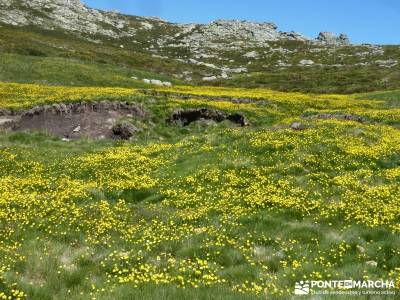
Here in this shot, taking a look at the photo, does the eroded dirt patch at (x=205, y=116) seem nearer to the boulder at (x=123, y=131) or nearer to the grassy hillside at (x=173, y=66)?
the boulder at (x=123, y=131)

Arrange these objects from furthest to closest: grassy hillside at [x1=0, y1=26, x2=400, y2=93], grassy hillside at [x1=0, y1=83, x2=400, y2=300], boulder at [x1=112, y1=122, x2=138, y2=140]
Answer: grassy hillside at [x1=0, y1=26, x2=400, y2=93] < boulder at [x1=112, y1=122, x2=138, y2=140] < grassy hillside at [x1=0, y1=83, x2=400, y2=300]

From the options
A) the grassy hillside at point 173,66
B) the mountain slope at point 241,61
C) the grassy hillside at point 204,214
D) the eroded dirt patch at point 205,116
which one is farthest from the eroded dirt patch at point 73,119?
the mountain slope at point 241,61

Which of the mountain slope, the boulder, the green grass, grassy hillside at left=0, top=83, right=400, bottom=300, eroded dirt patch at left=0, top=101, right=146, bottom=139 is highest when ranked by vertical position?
the mountain slope

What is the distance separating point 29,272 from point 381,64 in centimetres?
14904

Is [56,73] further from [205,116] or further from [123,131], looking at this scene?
[123,131]

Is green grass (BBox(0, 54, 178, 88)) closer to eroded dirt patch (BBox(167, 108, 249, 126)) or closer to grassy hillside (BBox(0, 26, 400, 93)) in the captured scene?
grassy hillside (BBox(0, 26, 400, 93))

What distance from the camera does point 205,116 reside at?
4628 cm

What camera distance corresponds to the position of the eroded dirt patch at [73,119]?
3859cm

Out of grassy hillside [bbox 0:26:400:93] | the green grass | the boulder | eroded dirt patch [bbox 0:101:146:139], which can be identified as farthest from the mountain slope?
the boulder

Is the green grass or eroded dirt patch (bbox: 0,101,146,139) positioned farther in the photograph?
the green grass

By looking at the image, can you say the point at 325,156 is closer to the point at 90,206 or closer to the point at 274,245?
the point at 274,245

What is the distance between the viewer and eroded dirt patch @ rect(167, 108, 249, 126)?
4591 cm

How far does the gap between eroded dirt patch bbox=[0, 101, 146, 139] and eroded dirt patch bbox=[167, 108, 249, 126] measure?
4414mm

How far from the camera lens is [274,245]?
47.3ft
